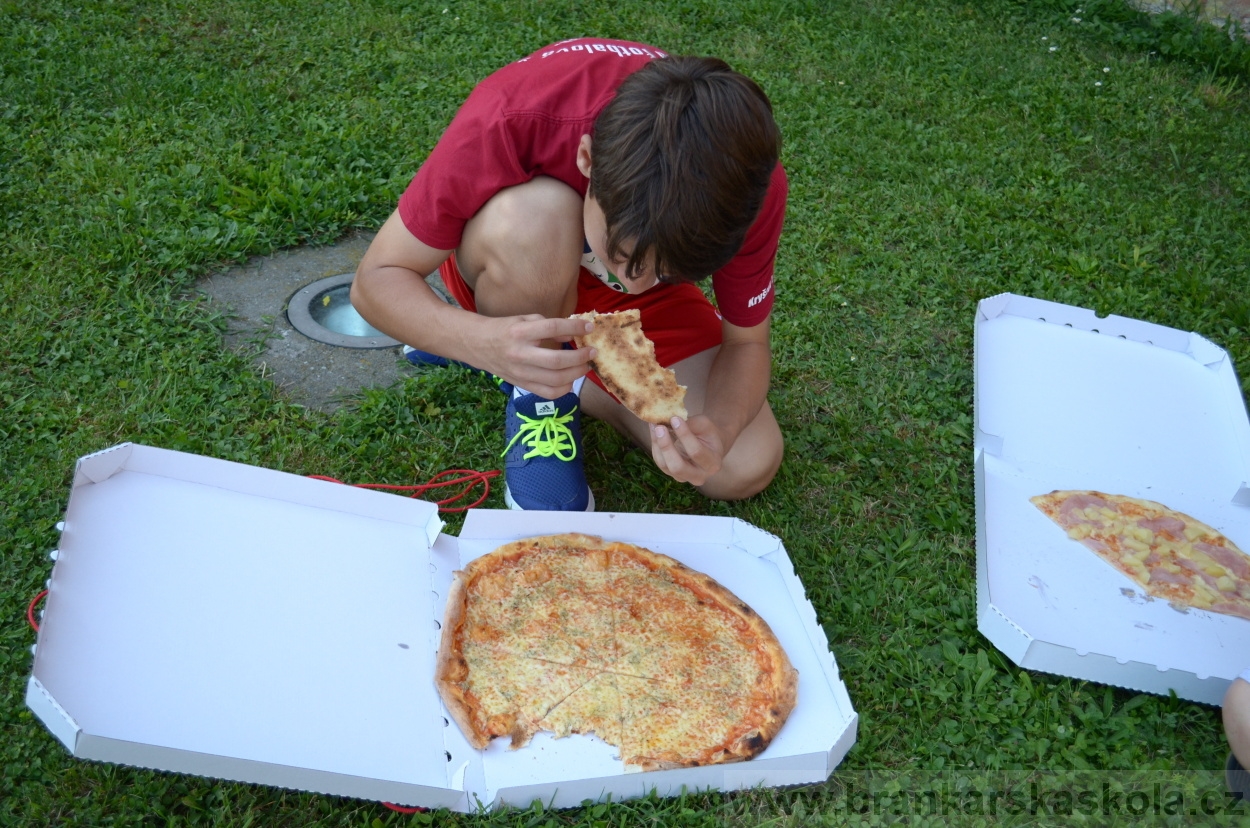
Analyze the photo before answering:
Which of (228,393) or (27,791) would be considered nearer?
(27,791)

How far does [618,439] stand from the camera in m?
2.95

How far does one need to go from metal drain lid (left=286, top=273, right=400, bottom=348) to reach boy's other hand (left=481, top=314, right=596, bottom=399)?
3.68ft

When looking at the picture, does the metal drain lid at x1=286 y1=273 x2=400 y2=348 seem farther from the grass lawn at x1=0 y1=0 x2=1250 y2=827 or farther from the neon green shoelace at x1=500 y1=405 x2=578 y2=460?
the neon green shoelace at x1=500 y1=405 x2=578 y2=460

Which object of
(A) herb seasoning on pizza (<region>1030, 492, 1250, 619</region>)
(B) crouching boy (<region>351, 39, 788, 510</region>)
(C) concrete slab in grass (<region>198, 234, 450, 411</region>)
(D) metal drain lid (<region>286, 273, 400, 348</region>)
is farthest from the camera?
(D) metal drain lid (<region>286, 273, 400, 348</region>)

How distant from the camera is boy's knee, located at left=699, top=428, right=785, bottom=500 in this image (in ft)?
8.80

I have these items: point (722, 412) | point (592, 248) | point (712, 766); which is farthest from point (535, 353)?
point (712, 766)

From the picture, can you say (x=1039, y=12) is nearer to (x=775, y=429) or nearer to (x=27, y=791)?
(x=775, y=429)

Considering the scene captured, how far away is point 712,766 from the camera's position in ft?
6.40

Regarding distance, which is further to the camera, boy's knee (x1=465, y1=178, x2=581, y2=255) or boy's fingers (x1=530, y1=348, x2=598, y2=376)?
boy's knee (x1=465, y1=178, x2=581, y2=255)

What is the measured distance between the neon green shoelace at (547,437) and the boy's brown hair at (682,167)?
2.59 feet

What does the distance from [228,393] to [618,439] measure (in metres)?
1.14

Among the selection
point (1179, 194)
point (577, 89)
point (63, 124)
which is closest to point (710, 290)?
point (577, 89)

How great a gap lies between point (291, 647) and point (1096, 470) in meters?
2.25

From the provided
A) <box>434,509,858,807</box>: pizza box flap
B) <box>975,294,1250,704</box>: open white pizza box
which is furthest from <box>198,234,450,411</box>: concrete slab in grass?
<box>975,294,1250,704</box>: open white pizza box
